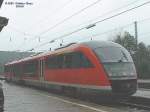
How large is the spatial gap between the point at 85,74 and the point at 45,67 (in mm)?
9751

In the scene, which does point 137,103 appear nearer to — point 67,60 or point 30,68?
point 67,60

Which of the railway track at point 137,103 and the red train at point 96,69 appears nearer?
the railway track at point 137,103

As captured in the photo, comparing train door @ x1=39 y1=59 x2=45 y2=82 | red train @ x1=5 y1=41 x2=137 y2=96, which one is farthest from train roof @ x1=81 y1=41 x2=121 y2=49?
train door @ x1=39 y1=59 x2=45 y2=82

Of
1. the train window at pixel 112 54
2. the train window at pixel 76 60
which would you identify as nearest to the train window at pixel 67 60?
the train window at pixel 76 60

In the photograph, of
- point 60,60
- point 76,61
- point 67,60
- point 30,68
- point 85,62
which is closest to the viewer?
point 85,62

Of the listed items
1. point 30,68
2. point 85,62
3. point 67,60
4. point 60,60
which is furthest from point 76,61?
point 30,68

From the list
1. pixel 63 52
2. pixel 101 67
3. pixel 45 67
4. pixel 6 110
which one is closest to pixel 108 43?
pixel 101 67

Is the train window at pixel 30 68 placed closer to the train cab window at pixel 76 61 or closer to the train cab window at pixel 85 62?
the train cab window at pixel 76 61

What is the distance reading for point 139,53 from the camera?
7531cm

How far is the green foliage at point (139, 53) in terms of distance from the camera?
201 ft

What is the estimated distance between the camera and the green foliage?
61156mm

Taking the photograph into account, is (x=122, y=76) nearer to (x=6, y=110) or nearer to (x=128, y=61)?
(x=128, y=61)

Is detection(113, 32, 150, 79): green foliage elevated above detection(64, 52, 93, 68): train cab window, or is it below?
above

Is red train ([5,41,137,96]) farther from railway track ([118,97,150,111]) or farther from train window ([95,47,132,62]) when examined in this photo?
railway track ([118,97,150,111])
